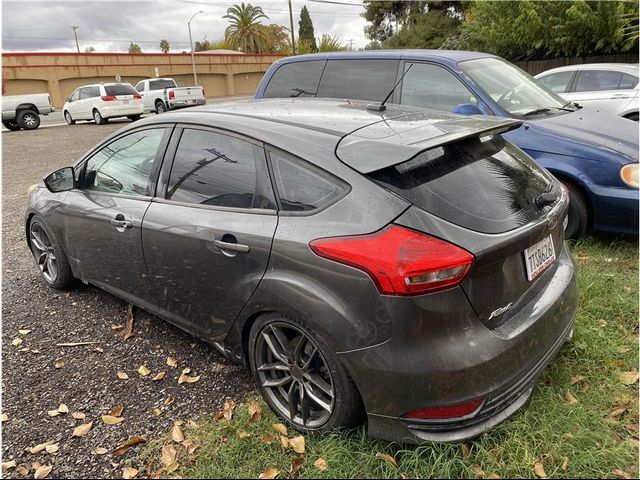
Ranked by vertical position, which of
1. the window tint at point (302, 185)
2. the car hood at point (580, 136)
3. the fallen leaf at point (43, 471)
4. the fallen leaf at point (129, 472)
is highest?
the window tint at point (302, 185)

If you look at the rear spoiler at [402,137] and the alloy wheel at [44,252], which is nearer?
the rear spoiler at [402,137]

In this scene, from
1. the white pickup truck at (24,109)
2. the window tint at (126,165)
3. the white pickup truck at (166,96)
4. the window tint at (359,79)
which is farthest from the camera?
the white pickup truck at (166,96)

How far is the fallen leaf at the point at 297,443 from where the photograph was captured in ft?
7.47

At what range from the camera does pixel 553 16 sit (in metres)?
17.0

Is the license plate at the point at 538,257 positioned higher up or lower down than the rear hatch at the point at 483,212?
lower down

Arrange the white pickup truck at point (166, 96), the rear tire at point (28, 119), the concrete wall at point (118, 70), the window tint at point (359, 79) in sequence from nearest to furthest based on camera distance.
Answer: the window tint at point (359, 79)
the rear tire at point (28, 119)
the white pickup truck at point (166, 96)
the concrete wall at point (118, 70)

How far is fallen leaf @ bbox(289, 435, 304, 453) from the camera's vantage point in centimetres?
228

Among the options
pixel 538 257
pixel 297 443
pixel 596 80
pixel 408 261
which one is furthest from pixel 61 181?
pixel 596 80

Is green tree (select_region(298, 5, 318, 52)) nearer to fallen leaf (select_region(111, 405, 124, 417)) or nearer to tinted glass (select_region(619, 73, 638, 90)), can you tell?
tinted glass (select_region(619, 73, 638, 90))

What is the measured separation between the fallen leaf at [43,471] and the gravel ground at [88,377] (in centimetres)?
3

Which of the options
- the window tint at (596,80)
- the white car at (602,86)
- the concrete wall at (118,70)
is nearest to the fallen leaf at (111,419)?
the white car at (602,86)

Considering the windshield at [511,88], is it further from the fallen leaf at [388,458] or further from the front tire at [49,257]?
the front tire at [49,257]

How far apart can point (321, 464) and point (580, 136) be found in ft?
11.3

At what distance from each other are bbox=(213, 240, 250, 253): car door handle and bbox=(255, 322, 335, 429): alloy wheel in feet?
1.25
